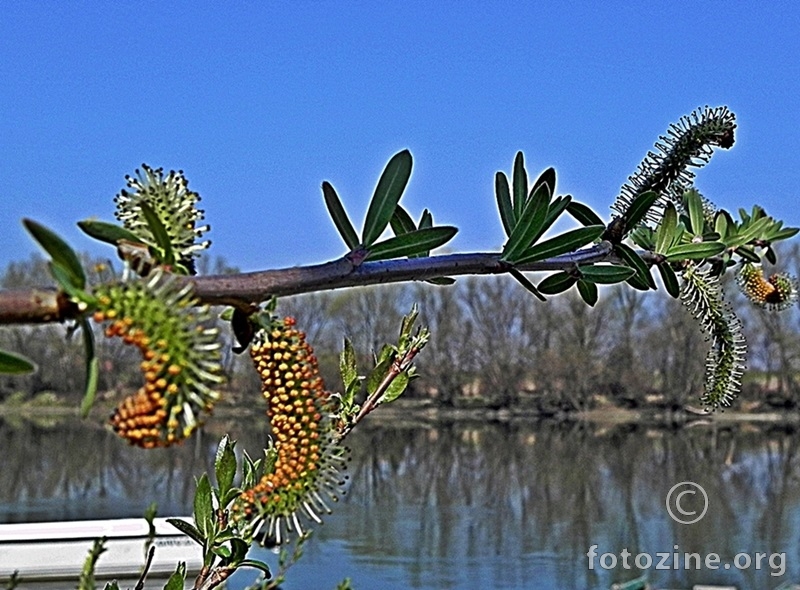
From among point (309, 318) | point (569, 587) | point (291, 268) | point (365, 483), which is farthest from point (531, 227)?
point (309, 318)

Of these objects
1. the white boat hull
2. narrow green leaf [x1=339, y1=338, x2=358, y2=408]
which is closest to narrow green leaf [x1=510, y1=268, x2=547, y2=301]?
narrow green leaf [x1=339, y1=338, x2=358, y2=408]

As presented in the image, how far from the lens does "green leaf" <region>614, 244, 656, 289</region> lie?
583 millimetres

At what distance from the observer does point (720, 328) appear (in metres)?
0.67

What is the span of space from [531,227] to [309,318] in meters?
18.0

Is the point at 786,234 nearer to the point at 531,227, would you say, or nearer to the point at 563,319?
the point at 531,227

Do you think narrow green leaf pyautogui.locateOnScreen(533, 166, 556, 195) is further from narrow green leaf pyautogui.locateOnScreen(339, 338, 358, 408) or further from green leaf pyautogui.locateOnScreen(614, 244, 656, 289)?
narrow green leaf pyautogui.locateOnScreen(339, 338, 358, 408)

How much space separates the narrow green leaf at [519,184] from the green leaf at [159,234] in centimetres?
22

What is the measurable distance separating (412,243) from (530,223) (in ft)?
0.25

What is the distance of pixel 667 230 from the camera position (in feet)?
2.05

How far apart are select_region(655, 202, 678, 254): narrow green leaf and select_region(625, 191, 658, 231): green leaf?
0.02 meters

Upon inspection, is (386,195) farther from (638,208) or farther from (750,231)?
(750,231)

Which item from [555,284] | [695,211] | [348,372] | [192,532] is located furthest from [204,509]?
[695,211]

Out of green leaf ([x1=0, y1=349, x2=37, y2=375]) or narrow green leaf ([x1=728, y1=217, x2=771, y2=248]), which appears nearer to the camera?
green leaf ([x1=0, y1=349, x2=37, y2=375])

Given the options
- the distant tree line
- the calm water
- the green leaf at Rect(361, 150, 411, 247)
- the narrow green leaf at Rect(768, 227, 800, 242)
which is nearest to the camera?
the green leaf at Rect(361, 150, 411, 247)
